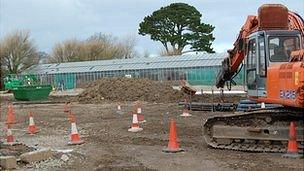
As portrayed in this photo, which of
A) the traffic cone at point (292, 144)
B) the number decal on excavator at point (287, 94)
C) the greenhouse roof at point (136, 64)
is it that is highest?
the greenhouse roof at point (136, 64)

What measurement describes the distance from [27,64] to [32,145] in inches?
2489

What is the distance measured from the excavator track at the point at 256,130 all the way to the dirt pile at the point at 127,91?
68.4ft

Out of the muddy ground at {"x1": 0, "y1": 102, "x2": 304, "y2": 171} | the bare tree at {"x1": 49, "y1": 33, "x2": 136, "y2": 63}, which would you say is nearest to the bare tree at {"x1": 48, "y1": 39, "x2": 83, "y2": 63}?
the bare tree at {"x1": 49, "y1": 33, "x2": 136, "y2": 63}

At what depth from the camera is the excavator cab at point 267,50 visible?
43.9ft

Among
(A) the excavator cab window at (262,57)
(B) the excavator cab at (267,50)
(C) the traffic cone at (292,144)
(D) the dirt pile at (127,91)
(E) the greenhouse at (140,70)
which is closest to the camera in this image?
(C) the traffic cone at (292,144)

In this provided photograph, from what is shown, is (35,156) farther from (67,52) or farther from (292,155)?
(67,52)

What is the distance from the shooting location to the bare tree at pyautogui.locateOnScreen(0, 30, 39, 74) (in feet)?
240

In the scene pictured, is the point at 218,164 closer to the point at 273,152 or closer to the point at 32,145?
the point at 273,152

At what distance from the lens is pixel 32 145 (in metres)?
13.8

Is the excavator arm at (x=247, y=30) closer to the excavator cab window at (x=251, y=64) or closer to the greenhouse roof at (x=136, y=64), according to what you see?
the excavator cab window at (x=251, y=64)

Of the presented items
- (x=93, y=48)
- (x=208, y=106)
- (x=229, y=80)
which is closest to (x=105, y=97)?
(x=208, y=106)

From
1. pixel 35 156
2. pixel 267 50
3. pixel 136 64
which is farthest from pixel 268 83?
pixel 136 64

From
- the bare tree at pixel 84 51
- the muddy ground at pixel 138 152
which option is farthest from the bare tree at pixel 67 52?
the muddy ground at pixel 138 152

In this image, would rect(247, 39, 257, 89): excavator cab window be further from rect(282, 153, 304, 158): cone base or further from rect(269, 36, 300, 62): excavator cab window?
rect(282, 153, 304, 158): cone base
